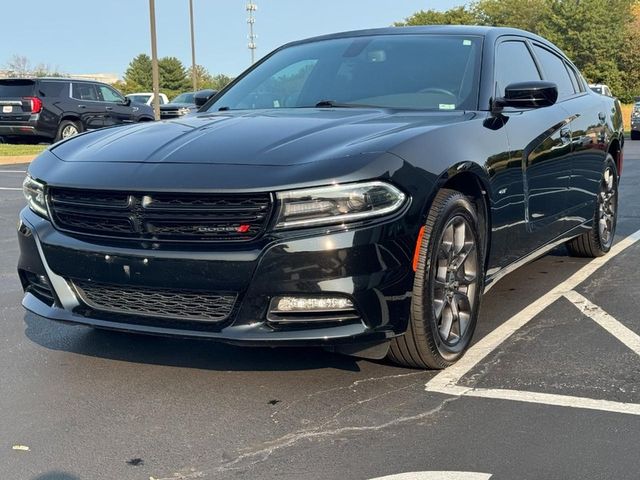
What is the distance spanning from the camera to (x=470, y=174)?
3.96 meters

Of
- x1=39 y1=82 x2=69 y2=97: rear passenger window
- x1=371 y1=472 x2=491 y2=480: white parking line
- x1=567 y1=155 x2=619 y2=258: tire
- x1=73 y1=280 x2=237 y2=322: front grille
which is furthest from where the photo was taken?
x1=39 y1=82 x2=69 y2=97: rear passenger window

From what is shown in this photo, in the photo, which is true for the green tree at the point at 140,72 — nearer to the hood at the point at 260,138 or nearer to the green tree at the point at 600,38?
the green tree at the point at 600,38

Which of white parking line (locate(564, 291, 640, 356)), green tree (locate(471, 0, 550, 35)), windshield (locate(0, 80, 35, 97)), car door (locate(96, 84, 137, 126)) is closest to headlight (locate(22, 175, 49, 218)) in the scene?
white parking line (locate(564, 291, 640, 356))

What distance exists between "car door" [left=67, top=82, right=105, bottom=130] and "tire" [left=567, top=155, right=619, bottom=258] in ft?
55.2

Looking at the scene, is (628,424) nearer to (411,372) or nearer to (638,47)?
(411,372)

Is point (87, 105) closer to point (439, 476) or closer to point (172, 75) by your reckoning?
point (439, 476)

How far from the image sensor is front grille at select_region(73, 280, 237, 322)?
3355 millimetres

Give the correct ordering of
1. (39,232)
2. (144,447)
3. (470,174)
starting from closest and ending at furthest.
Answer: (144,447) → (39,232) → (470,174)

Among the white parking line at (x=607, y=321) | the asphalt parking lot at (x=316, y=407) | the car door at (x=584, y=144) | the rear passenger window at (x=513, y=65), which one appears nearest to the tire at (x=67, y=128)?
the car door at (x=584, y=144)

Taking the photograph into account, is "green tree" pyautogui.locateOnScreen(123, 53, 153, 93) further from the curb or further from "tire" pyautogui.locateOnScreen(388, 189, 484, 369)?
"tire" pyautogui.locateOnScreen(388, 189, 484, 369)

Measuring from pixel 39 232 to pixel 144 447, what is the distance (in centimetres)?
119

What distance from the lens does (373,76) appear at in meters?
4.76

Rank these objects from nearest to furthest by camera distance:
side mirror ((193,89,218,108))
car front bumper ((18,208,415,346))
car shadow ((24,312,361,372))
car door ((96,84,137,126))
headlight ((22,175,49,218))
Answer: car front bumper ((18,208,415,346))
headlight ((22,175,49,218))
car shadow ((24,312,361,372))
side mirror ((193,89,218,108))
car door ((96,84,137,126))

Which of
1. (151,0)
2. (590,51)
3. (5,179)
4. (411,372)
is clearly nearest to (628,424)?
(411,372)
